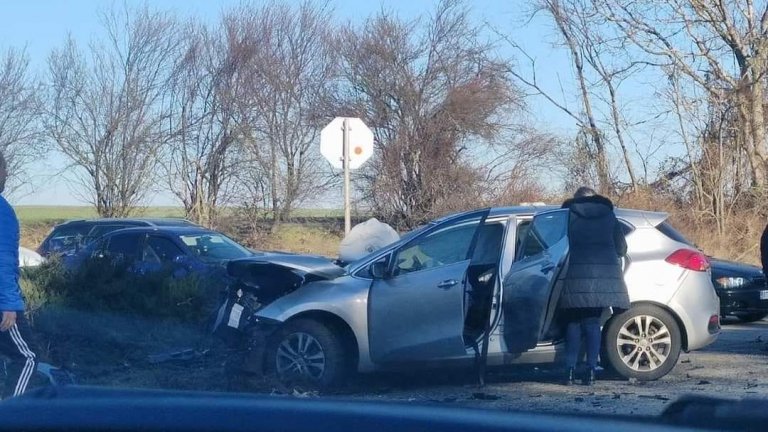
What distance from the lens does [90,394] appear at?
2645 millimetres

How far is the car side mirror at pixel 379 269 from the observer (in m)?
9.11

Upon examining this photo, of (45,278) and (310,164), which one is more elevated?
(310,164)

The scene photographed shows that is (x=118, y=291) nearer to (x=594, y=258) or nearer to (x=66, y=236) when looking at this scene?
(x=594, y=258)

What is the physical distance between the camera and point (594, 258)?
8859 millimetres

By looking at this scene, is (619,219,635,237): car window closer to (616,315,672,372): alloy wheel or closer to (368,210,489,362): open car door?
(616,315,672,372): alloy wheel

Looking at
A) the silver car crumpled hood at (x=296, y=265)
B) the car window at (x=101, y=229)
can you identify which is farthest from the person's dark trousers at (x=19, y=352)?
the car window at (x=101, y=229)

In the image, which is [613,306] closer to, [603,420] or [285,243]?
[603,420]

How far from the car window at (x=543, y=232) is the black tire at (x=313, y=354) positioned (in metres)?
1.76

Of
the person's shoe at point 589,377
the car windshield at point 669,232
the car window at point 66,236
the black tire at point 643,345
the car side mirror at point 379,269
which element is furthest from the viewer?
the car window at point 66,236

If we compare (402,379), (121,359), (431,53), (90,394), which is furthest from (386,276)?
(431,53)

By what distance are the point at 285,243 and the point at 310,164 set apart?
226cm

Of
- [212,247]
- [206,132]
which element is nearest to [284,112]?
[206,132]

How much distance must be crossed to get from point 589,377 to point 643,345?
23.5 inches

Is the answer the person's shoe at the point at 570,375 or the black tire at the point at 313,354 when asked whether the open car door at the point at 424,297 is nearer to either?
the black tire at the point at 313,354
